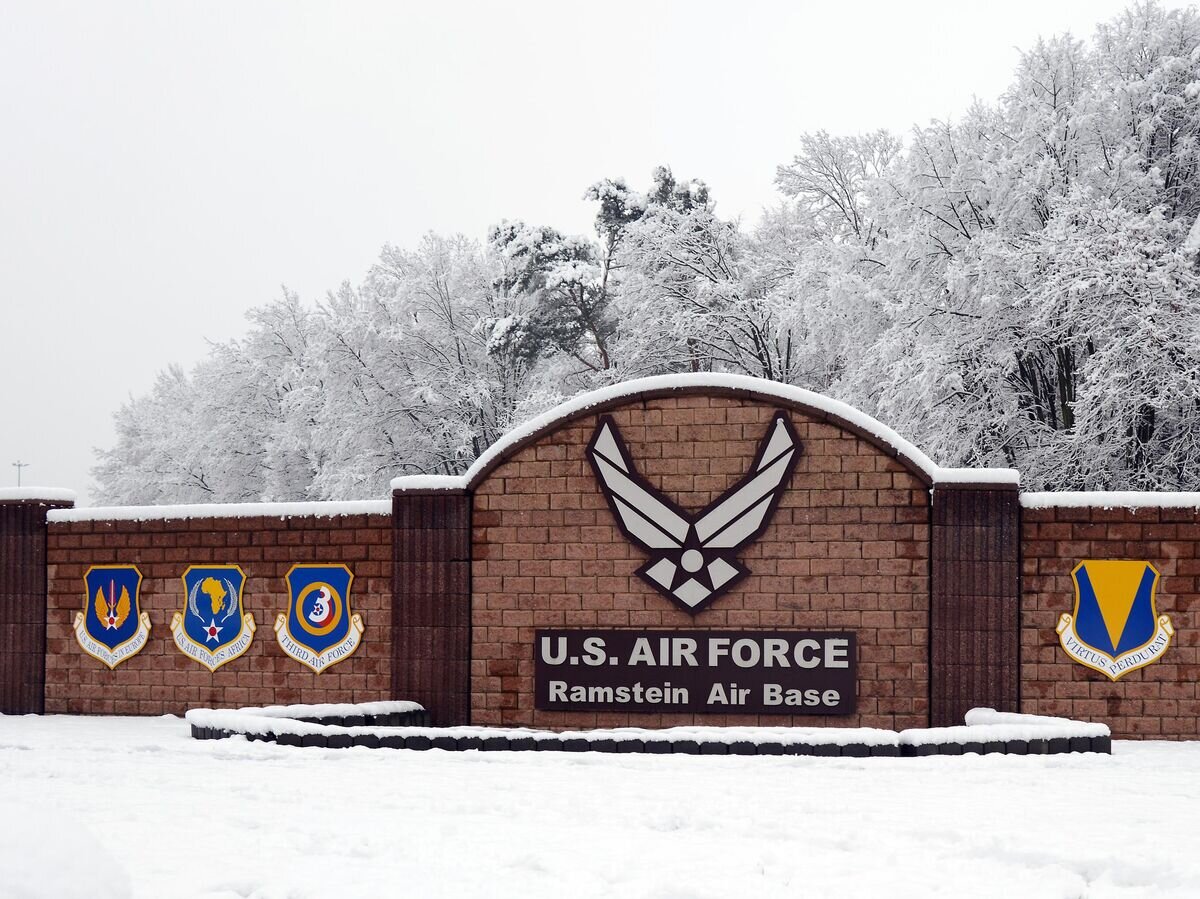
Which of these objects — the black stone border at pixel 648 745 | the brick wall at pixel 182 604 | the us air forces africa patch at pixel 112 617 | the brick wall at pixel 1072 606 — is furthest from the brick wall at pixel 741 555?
the us air forces africa patch at pixel 112 617

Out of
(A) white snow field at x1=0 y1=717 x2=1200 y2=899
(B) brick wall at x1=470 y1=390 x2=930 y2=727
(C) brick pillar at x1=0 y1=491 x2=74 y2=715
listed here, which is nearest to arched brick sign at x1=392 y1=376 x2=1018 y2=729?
(B) brick wall at x1=470 y1=390 x2=930 y2=727

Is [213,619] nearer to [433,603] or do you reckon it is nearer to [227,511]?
[227,511]

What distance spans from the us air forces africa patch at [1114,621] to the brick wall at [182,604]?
6872 mm

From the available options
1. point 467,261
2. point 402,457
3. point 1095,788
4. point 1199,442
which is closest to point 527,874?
point 1095,788

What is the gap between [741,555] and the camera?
41.8 ft

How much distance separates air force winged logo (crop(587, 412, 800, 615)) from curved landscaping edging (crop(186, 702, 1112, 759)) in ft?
7.06

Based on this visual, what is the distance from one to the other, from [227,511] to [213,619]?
1178 mm

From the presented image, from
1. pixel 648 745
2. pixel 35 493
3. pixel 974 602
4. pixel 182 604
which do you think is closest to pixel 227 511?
pixel 182 604

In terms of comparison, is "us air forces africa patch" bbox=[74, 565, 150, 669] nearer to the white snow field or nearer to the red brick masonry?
the red brick masonry

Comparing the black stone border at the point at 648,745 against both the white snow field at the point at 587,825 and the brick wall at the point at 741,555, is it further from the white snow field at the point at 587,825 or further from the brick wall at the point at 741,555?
the brick wall at the point at 741,555

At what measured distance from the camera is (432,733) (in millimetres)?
10844

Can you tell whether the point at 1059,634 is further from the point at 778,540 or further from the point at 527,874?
the point at 527,874

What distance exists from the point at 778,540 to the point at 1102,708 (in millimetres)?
3403

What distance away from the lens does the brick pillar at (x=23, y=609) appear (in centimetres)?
1453
